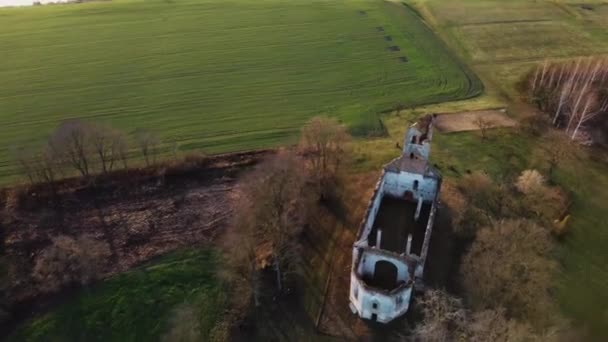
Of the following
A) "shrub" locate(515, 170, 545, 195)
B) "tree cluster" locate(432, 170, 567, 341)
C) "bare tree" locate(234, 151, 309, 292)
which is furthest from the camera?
"shrub" locate(515, 170, 545, 195)

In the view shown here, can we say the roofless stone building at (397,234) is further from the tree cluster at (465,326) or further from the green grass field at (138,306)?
the green grass field at (138,306)

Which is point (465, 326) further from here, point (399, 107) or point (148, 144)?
point (148, 144)

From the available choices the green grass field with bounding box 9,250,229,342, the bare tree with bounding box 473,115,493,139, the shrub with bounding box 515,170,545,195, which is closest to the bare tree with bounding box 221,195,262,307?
the green grass field with bounding box 9,250,229,342

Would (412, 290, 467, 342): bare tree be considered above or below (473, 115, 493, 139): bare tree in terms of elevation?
below

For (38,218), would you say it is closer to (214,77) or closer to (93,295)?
(93,295)

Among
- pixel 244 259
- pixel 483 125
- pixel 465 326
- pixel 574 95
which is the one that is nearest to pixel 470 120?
pixel 483 125

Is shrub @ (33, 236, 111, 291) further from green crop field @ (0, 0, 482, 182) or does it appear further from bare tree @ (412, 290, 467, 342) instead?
bare tree @ (412, 290, 467, 342)
